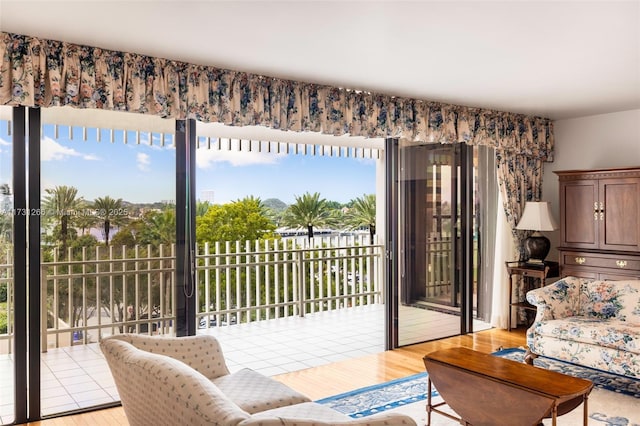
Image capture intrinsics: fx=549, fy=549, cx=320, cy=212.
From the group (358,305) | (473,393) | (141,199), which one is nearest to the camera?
(473,393)

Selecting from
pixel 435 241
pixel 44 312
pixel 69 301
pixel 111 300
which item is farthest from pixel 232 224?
pixel 44 312

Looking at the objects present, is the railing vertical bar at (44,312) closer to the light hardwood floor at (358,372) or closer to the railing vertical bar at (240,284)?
the light hardwood floor at (358,372)

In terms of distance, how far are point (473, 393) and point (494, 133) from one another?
11.1 ft

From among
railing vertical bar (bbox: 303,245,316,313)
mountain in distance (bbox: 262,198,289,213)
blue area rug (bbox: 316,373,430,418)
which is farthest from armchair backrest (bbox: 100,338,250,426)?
mountain in distance (bbox: 262,198,289,213)

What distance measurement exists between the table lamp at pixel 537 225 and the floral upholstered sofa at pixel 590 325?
3.40 feet

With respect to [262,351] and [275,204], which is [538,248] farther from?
[275,204]

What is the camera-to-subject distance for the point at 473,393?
10.1 feet

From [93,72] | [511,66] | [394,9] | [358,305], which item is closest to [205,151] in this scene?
[358,305]

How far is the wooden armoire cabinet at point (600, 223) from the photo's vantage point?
5.14 meters

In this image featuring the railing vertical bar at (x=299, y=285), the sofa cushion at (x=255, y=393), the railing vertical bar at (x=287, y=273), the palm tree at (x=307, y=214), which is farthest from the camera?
the palm tree at (x=307, y=214)

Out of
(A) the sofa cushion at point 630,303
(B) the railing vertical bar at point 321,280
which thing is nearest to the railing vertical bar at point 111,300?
(B) the railing vertical bar at point 321,280

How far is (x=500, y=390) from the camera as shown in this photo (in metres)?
2.95

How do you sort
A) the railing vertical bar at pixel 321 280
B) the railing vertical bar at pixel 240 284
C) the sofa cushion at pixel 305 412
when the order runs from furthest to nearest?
1. the railing vertical bar at pixel 321 280
2. the railing vertical bar at pixel 240 284
3. the sofa cushion at pixel 305 412

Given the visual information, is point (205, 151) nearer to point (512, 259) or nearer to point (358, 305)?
point (358, 305)
